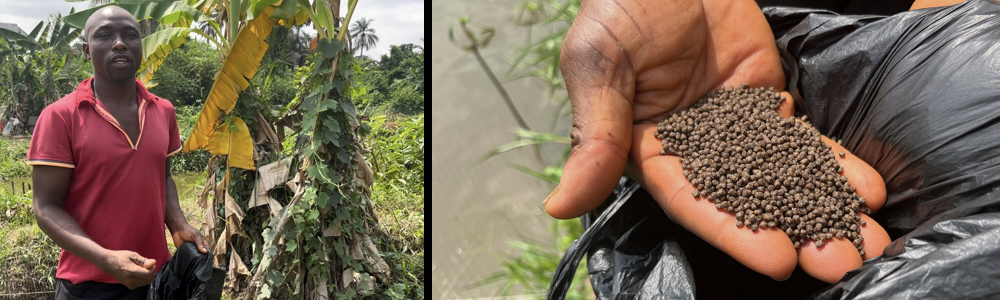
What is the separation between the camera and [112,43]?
1.14 m

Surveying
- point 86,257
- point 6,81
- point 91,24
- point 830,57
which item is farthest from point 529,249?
point 6,81

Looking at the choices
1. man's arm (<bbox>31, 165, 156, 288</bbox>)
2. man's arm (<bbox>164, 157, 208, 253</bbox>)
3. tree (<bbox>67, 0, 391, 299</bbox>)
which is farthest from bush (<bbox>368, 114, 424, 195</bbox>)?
man's arm (<bbox>31, 165, 156, 288</bbox>)

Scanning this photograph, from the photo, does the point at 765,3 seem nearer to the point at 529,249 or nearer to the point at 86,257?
the point at 529,249

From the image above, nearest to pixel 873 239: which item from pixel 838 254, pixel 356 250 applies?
pixel 838 254

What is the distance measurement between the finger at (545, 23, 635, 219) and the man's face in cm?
89

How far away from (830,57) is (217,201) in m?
1.87

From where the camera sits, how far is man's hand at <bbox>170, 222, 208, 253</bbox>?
4.00 ft

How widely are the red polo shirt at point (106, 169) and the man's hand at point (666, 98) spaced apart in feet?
2.85

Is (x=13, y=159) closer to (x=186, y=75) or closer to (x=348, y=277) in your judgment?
(x=186, y=75)

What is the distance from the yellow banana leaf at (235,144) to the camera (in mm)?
1834

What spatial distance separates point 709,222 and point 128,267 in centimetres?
103

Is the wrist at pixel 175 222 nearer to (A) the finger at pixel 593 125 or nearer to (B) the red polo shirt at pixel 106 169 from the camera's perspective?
(B) the red polo shirt at pixel 106 169

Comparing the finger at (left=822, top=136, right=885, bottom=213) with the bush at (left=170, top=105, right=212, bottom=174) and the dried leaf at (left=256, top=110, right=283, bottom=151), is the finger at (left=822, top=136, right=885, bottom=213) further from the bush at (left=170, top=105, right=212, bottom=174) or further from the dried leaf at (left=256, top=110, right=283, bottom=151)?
the bush at (left=170, top=105, right=212, bottom=174)

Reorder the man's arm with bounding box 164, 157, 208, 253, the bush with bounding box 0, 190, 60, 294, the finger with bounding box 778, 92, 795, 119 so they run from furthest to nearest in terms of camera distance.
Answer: the bush with bounding box 0, 190, 60, 294 < the man's arm with bounding box 164, 157, 208, 253 < the finger with bounding box 778, 92, 795, 119
